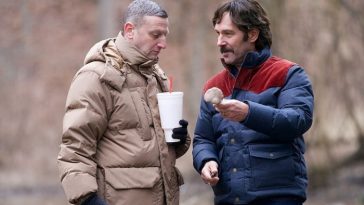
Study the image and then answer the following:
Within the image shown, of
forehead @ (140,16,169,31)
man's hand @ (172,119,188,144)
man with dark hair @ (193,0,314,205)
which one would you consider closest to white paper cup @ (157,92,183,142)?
man's hand @ (172,119,188,144)

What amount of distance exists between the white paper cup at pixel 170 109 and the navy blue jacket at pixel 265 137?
237mm

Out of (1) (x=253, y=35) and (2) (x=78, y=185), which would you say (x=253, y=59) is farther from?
(2) (x=78, y=185)

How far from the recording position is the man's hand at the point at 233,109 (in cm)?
464

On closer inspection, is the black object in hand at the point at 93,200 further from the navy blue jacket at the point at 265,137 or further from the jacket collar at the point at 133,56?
the jacket collar at the point at 133,56

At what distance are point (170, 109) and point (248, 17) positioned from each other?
68 cm

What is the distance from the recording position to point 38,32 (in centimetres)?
1834

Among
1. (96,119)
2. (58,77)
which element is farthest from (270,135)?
(58,77)

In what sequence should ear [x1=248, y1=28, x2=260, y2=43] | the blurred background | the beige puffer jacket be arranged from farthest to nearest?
the blurred background, ear [x1=248, y1=28, x2=260, y2=43], the beige puffer jacket

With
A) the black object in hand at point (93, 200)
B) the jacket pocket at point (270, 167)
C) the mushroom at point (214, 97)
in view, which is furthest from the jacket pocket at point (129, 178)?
the mushroom at point (214, 97)

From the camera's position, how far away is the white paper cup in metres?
5.15

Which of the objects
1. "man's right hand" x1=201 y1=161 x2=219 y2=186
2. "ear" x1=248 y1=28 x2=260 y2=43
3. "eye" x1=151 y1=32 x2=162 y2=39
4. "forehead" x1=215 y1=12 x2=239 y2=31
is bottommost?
"man's right hand" x1=201 y1=161 x2=219 y2=186

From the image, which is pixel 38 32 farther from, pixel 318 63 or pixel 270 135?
pixel 270 135

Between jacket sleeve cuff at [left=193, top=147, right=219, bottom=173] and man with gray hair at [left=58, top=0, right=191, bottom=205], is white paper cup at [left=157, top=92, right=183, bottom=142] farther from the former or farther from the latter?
jacket sleeve cuff at [left=193, top=147, right=219, bottom=173]

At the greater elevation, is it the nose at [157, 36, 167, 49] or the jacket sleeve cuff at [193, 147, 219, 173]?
the nose at [157, 36, 167, 49]
